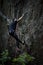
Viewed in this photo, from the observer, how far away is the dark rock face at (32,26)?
18.3 feet

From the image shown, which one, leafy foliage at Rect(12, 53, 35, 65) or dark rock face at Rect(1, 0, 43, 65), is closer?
leafy foliage at Rect(12, 53, 35, 65)

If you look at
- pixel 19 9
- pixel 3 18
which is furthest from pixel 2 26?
pixel 19 9

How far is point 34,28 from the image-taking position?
18.7 feet

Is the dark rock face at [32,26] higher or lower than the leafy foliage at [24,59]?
higher

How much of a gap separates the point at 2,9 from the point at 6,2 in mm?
443

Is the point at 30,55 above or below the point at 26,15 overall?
below

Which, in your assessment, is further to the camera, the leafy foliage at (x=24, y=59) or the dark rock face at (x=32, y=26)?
the dark rock face at (x=32, y=26)

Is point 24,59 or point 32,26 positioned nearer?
point 24,59

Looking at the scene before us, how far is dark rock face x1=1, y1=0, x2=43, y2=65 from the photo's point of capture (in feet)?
18.3

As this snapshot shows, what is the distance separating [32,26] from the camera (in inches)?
227

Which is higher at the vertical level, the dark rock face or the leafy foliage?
the dark rock face

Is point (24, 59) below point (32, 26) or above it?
below

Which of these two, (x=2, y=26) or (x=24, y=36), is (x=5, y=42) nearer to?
(x=2, y=26)

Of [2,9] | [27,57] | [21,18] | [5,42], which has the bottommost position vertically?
[27,57]
